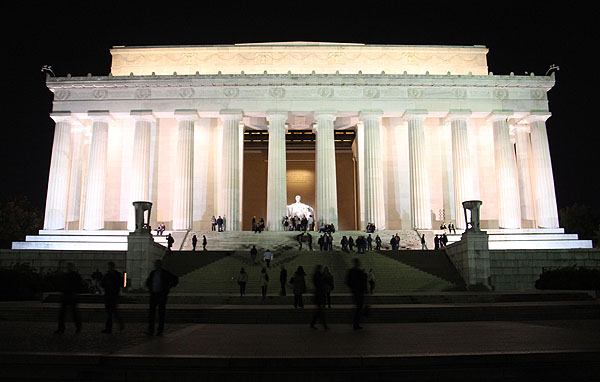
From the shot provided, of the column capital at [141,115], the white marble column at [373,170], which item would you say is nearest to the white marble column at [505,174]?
the white marble column at [373,170]

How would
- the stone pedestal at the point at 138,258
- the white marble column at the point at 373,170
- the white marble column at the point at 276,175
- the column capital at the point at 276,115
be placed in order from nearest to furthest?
the stone pedestal at the point at 138,258 → the white marble column at the point at 373,170 → the white marble column at the point at 276,175 → the column capital at the point at 276,115

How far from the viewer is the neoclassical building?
44.4 meters

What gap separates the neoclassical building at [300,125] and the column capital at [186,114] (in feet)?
0.31

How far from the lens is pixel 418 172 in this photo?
4450 centimetres

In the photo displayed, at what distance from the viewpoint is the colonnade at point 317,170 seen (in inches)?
1726

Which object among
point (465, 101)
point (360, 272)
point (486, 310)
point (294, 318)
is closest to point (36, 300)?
point (294, 318)

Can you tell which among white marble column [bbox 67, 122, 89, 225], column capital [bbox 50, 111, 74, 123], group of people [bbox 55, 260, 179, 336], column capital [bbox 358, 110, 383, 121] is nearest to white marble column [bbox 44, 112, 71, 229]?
column capital [bbox 50, 111, 74, 123]

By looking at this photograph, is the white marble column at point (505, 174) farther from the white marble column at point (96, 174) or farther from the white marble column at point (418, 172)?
the white marble column at point (96, 174)

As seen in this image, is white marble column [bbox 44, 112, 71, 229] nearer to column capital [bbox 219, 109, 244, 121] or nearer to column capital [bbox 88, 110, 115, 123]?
column capital [bbox 88, 110, 115, 123]

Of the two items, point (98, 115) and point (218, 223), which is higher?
point (98, 115)

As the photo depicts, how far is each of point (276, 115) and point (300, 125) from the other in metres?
4.26

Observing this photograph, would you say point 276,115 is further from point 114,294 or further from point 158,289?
point 158,289

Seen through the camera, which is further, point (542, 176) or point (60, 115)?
point (60, 115)

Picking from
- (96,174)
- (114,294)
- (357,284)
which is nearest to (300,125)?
(96,174)
